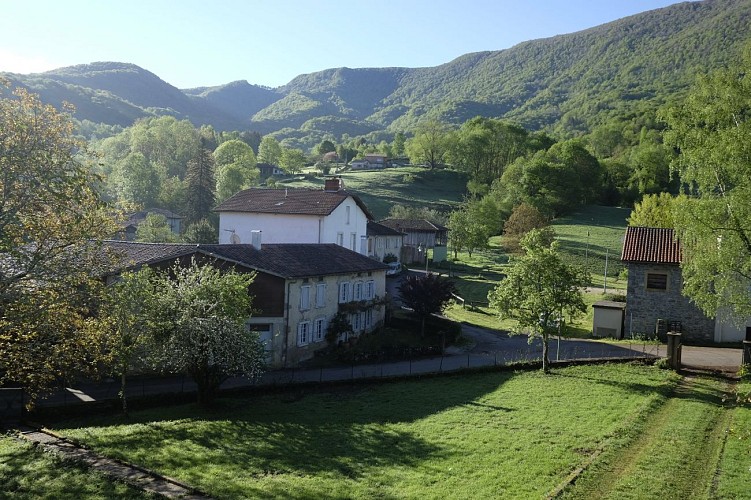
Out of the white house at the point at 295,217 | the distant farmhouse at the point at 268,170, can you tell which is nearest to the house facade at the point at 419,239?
the white house at the point at 295,217

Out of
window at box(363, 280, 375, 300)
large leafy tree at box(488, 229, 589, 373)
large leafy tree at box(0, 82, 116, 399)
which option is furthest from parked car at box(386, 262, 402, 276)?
large leafy tree at box(0, 82, 116, 399)

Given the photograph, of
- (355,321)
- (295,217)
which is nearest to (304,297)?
(355,321)

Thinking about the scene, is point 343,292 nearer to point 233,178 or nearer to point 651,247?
point 651,247

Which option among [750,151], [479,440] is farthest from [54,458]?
[750,151]

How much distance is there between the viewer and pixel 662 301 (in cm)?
3769

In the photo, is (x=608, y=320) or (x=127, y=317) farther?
(x=608, y=320)

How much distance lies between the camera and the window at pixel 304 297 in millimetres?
33094

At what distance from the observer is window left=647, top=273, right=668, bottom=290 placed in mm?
37594

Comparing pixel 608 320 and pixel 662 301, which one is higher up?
pixel 662 301

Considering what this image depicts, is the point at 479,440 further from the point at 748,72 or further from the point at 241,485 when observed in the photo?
the point at 748,72

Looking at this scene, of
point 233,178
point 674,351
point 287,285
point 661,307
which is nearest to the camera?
point 674,351

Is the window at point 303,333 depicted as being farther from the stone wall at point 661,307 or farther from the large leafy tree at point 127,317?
the stone wall at point 661,307

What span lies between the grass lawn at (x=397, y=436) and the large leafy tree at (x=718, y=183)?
15.3 feet

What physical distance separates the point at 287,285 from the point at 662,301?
21618 millimetres
